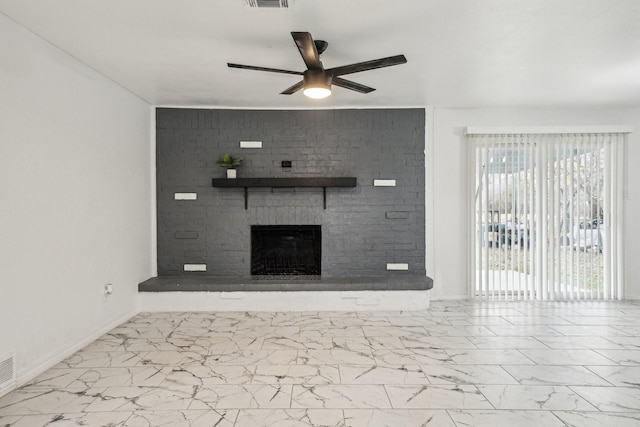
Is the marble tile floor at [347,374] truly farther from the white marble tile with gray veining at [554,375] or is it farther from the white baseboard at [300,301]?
the white baseboard at [300,301]

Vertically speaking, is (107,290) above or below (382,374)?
above

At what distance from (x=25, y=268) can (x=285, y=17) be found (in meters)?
2.45

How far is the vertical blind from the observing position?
491cm

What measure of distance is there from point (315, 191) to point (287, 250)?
33.5 inches

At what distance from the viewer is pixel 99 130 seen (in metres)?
3.63

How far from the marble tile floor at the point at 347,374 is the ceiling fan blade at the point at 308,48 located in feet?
7.19

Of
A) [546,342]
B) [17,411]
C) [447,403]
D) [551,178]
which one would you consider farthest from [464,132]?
[17,411]

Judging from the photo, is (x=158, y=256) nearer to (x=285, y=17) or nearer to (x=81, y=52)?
(x=81, y=52)

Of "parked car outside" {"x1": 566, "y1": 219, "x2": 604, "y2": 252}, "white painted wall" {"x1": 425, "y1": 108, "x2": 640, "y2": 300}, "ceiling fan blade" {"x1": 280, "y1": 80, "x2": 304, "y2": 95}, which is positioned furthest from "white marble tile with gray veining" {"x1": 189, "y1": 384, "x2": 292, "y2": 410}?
"parked car outside" {"x1": 566, "y1": 219, "x2": 604, "y2": 252}

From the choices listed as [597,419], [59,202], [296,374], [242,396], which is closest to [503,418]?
[597,419]

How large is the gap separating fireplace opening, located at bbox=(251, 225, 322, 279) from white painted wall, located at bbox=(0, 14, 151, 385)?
4.89ft

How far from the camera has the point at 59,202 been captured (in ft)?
9.99

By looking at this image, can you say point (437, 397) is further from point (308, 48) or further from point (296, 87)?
point (296, 87)

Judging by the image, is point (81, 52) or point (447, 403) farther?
point (81, 52)
